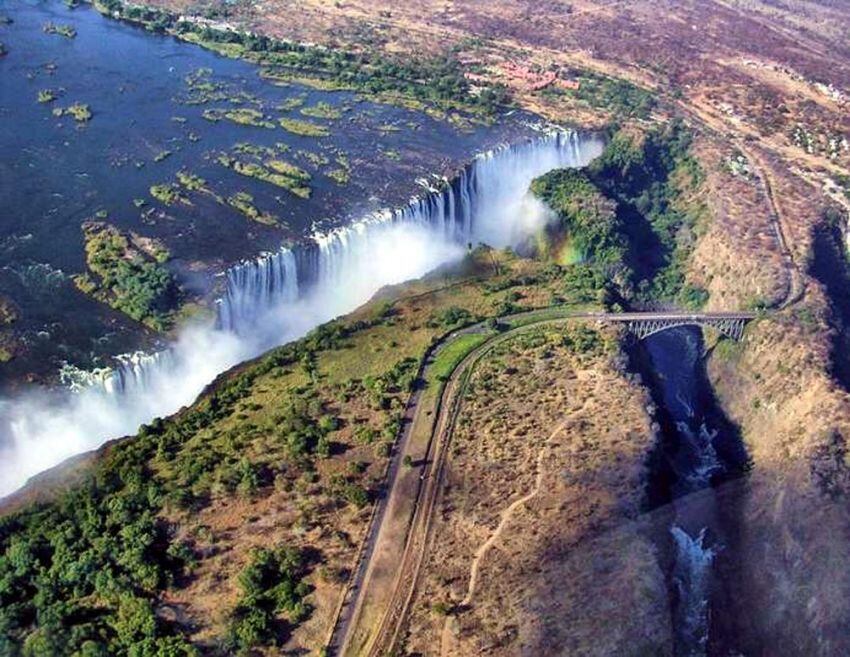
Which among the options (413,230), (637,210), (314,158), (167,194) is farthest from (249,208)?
(637,210)

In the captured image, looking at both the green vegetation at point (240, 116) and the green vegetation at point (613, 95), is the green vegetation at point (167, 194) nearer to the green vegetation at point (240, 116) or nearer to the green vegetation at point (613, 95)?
the green vegetation at point (240, 116)

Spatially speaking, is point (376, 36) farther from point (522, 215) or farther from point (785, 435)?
point (785, 435)

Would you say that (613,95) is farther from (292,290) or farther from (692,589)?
(692,589)

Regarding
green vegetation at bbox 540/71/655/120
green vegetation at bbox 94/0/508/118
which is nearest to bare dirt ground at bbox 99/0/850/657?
green vegetation at bbox 540/71/655/120

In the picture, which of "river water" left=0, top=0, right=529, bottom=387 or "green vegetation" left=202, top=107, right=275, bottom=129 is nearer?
"river water" left=0, top=0, right=529, bottom=387

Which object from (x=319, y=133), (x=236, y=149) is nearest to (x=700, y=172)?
(x=319, y=133)

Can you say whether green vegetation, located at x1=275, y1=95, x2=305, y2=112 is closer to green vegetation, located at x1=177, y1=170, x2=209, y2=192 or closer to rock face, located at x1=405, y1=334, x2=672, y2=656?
green vegetation, located at x1=177, y1=170, x2=209, y2=192

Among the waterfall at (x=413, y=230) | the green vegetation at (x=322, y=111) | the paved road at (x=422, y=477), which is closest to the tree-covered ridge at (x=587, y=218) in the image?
the waterfall at (x=413, y=230)
